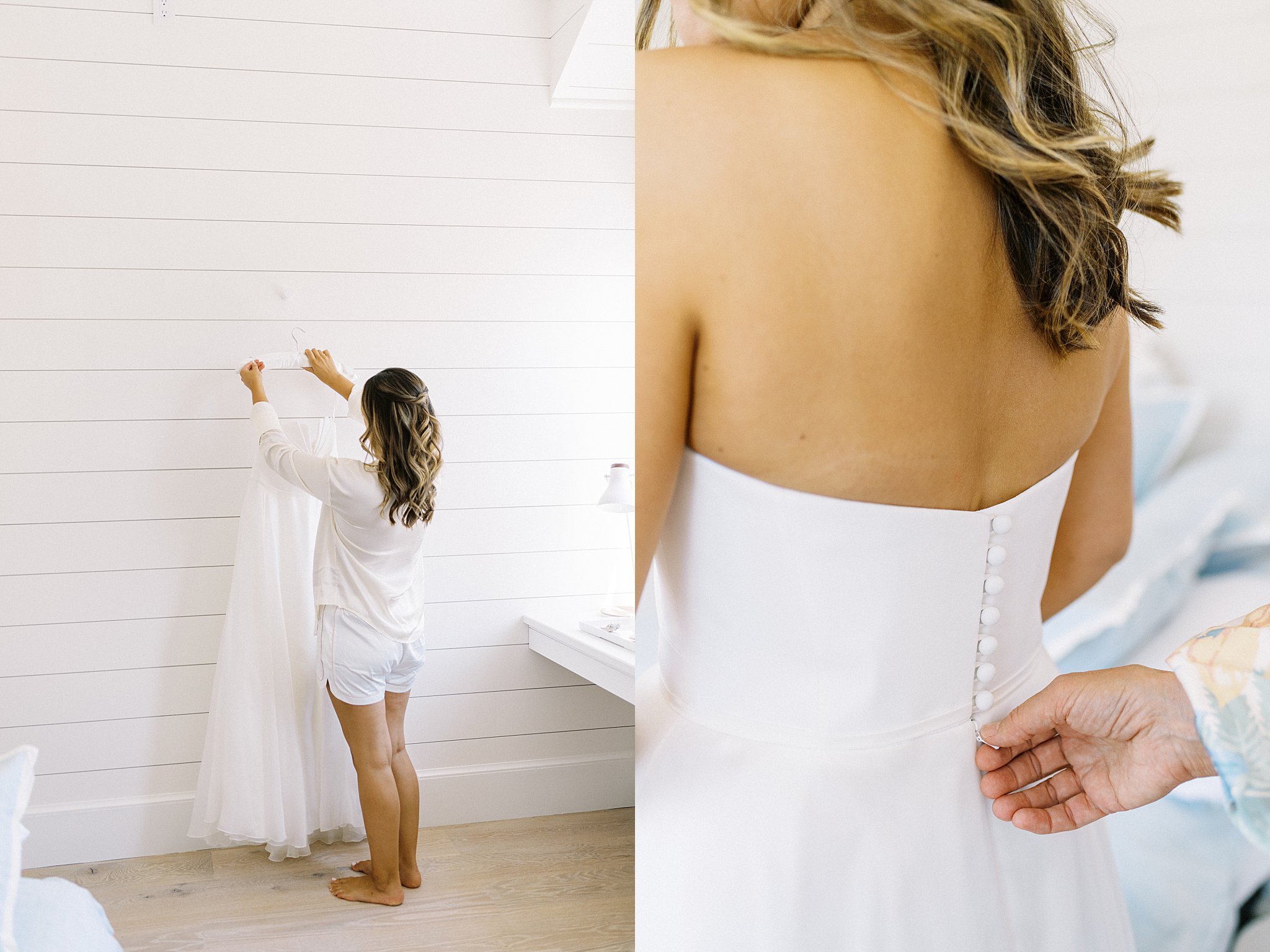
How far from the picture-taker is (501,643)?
1.29 meters

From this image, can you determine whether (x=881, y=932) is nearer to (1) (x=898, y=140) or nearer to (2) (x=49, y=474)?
(1) (x=898, y=140)

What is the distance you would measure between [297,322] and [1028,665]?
3.20 ft

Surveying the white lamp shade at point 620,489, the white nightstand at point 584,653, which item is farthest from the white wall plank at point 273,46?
the white nightstand at point 584,653

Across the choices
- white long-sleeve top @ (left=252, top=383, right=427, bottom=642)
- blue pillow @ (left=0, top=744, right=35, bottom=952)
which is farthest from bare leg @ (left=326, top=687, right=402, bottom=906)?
blue pillow @ (left=0, top=744, right=35, bottom=952)

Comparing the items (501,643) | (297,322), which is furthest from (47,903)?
(297,322)

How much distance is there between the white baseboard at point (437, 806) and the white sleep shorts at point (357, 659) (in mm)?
151

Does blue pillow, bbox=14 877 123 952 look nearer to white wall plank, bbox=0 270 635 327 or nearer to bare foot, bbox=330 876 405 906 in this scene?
bare foot, bbox=330 876 405 906

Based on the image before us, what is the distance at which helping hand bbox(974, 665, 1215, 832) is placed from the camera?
47cm

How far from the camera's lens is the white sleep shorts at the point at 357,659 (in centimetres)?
116

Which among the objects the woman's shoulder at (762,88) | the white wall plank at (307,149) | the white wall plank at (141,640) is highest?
the white wall plank at (307,149)

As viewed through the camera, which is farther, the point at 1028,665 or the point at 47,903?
the point at 47,903

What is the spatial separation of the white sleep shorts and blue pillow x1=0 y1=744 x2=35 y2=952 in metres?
0.34

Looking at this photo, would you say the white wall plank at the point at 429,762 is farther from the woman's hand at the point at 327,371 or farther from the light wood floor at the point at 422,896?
the woman's hand at the point at 327,371

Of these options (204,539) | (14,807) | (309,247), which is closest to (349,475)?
(204,539)
